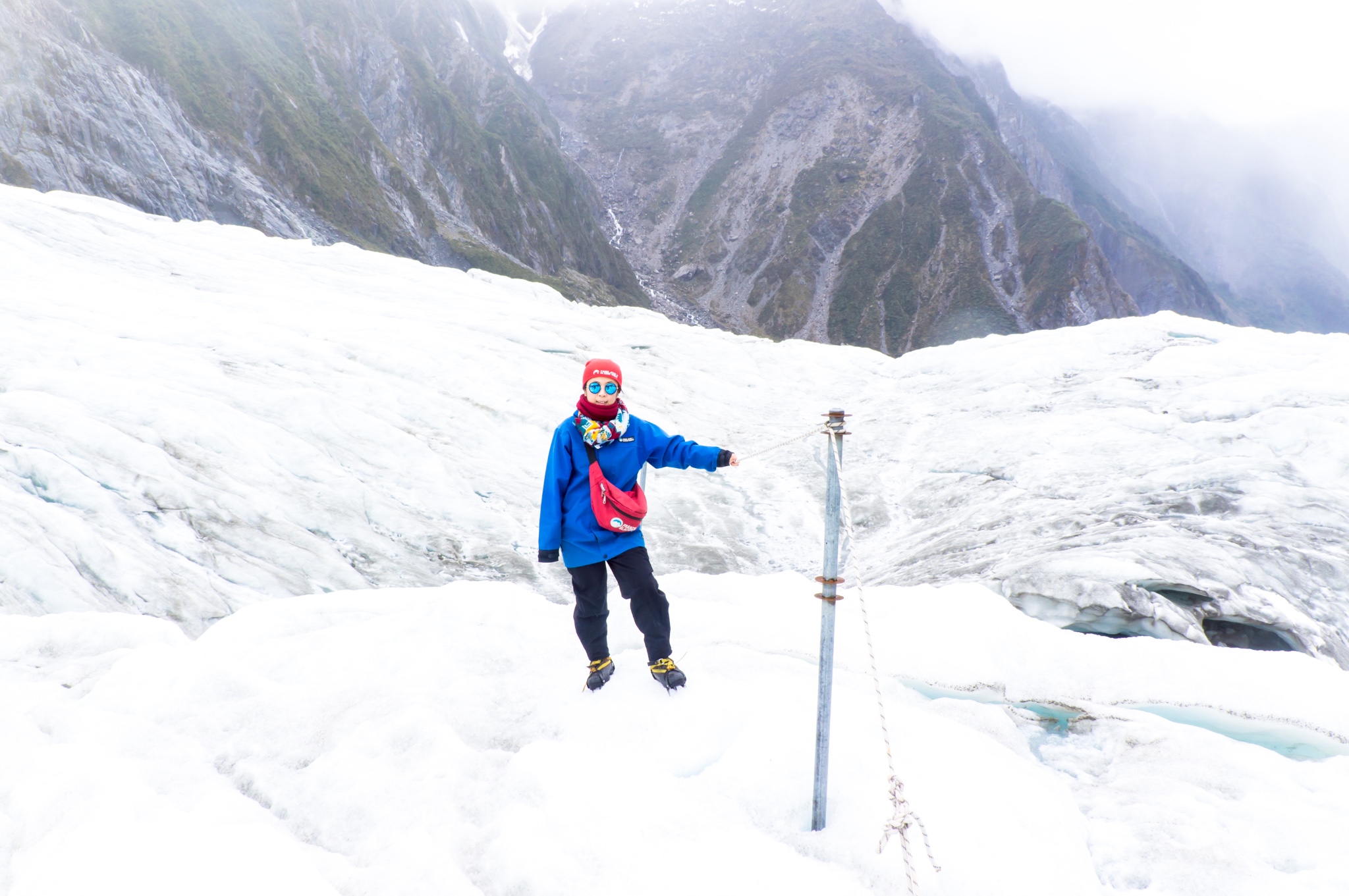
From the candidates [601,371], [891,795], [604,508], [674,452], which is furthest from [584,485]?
[891,795]

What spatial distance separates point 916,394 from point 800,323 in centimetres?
14095

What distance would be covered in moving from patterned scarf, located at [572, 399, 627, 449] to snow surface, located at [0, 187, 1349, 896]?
6.17ft

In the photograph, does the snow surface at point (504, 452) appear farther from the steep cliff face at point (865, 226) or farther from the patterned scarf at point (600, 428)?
the steep cliff face at point (865, 226)

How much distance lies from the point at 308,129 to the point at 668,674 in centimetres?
12549

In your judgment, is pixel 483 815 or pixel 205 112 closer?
pixel 483 815

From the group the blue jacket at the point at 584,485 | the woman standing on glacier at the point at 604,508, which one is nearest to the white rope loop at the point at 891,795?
the woman standing on glacier at the point at 604,508

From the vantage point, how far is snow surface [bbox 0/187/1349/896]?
10.5 feet

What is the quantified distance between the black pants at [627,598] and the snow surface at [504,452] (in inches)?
195

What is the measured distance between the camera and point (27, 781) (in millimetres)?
3250

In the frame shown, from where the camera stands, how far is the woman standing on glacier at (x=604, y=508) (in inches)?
172

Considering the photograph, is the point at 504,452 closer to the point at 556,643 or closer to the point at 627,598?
the point at 556,643

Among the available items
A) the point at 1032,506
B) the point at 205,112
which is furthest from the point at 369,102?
the point at 1032,506

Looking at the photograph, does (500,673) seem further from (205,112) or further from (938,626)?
(205,112)

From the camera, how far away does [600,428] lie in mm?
4383
